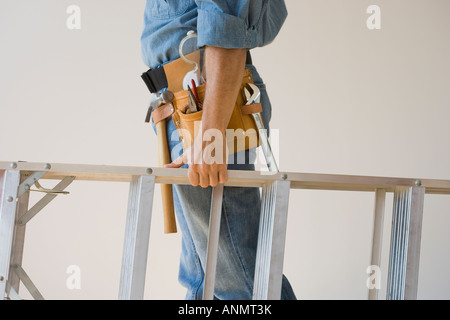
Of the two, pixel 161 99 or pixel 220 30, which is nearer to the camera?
pixel 220 30

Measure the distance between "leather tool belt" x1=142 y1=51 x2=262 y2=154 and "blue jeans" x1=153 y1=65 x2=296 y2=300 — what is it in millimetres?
34

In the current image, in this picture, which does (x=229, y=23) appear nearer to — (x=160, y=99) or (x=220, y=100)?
(x=220, y=100)

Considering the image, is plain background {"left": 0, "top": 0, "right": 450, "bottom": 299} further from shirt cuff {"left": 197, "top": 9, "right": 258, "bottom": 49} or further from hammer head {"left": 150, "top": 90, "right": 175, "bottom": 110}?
shirt cuff {"left": 197, "top": 9, "right": 258, "bottom": 49}

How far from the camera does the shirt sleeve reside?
0.99m

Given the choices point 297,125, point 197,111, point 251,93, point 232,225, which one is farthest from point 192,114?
point 297,125

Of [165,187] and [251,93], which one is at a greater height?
[251,93]

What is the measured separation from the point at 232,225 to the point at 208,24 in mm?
406

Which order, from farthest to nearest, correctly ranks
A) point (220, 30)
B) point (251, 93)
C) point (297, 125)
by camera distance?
point (297, 125) → point (251, 93) → point (220, 30)

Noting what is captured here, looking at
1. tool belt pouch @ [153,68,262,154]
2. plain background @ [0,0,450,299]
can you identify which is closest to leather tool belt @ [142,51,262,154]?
tool belt pouch @ [153,68,262,154]

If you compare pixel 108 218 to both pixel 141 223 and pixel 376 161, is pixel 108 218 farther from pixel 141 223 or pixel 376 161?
pixel 141 223

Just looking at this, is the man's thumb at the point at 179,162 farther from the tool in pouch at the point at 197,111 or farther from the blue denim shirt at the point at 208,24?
the blue denim shirt at the point at 208,24

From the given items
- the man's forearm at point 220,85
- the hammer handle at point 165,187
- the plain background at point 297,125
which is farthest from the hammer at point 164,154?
the plain background at point 297,125

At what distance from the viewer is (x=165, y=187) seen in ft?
3.93

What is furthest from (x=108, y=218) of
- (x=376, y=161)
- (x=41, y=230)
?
(x=376, y=161)
